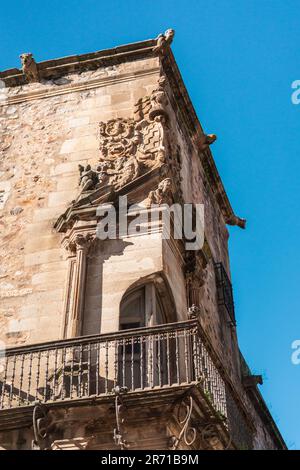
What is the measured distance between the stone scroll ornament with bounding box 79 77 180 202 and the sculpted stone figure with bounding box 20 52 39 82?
5.84 ft

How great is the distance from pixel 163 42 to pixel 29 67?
2.17m

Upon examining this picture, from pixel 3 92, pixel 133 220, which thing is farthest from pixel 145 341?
pixel 3 92

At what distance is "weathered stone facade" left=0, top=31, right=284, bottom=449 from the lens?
347 inches

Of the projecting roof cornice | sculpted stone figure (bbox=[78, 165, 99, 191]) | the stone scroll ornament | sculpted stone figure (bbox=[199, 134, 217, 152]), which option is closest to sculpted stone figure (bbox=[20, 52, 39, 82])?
the projecting roof cornice

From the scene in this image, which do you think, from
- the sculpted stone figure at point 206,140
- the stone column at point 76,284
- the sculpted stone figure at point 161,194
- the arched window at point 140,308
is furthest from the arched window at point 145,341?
the sculpted stone figure at point 206,140

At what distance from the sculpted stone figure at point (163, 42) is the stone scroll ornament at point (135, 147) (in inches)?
23.0

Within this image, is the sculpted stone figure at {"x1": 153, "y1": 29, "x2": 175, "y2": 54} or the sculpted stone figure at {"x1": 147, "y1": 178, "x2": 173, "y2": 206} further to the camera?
the sculpted stone figure at {"x1": 153, "y1": 29, "x2": 175, "y2": 54}

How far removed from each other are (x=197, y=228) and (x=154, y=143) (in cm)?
153

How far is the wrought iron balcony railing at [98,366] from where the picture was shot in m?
9.11

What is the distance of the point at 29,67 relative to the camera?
13.0 meters

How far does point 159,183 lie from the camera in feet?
36.6

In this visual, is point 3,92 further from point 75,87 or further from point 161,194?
point 161,194

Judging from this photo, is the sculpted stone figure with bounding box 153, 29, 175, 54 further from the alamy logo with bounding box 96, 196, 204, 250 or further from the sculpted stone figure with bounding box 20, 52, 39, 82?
the alamy logo with bounding box 96, 196, 204, 250

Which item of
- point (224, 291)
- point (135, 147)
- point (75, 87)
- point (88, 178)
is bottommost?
point (88, 178)
